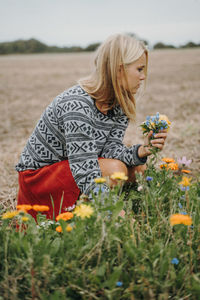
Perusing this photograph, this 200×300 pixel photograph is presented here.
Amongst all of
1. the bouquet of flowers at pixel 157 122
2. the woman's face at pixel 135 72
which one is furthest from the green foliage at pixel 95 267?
the woman's face at pixel 135 72

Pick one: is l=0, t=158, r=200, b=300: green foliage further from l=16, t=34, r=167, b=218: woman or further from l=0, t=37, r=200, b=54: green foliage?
l=0, t=37, r=200, b=54: green foliage

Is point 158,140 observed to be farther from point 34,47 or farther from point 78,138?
point 34,47

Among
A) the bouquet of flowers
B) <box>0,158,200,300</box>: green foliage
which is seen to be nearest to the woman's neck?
the bouquet of flowers

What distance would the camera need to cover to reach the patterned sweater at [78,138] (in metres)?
2.14

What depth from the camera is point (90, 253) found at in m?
1.47

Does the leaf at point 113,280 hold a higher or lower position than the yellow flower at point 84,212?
lower

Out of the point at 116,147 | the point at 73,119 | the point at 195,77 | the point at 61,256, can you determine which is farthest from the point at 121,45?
the point at 195,77

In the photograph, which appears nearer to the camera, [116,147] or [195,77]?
[116,147]

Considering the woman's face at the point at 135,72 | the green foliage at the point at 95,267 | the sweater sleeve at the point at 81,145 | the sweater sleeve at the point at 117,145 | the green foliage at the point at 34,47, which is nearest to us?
the green foliage at the point at 95,267

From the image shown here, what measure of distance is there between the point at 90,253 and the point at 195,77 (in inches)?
425

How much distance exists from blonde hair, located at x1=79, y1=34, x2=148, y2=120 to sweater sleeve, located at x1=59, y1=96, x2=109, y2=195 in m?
0.21

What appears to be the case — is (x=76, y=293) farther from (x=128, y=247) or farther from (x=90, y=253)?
(x=128, y=247)

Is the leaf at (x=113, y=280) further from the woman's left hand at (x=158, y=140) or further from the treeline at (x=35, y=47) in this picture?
the treeline at (x=35, y=47)

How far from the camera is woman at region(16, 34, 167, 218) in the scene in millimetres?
2152
